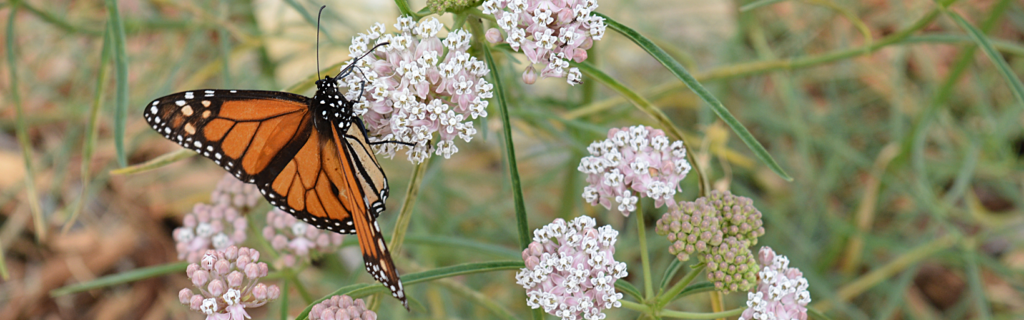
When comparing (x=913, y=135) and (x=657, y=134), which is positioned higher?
(x=913, y=135)

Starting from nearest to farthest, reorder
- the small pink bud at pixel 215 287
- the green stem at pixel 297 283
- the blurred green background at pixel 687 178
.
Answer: the small pink bud at pixel 215 287 → the green stem at pixel 297 283 → the blurred green background at pixel 687 178

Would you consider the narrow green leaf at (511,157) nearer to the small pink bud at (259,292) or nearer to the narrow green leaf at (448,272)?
the narrow green leaf at (448,272)

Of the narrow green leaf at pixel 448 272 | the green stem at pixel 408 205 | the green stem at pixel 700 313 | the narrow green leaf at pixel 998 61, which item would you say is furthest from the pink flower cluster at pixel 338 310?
the narrow green leaf at pixel 998 61

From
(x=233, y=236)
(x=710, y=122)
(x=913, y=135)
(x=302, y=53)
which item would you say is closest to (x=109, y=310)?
(x=302, y=53)

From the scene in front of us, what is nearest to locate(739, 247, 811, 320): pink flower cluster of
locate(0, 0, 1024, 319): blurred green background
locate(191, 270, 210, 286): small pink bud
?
locate(0, 0, 1024, 319): blurred green background

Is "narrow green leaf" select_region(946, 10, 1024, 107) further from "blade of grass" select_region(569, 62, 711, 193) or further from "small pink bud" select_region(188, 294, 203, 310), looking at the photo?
"small pink bud" select_region(188, 294, 203, 310)

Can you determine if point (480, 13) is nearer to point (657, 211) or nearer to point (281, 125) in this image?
point (281, 125)

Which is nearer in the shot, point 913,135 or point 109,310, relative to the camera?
point 913,135
